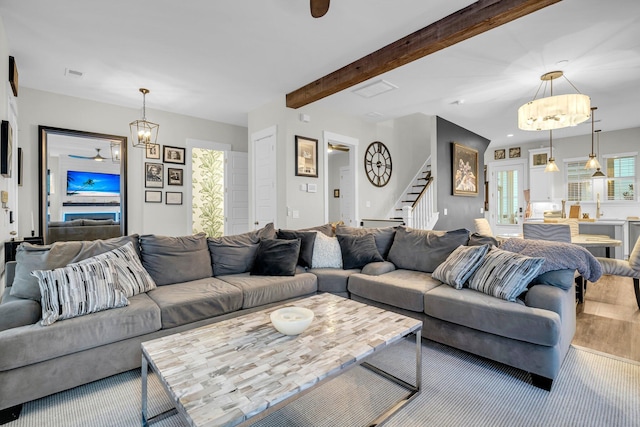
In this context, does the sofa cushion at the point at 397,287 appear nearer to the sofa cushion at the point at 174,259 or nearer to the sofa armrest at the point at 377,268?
the sofa armrest at the point at 377,268

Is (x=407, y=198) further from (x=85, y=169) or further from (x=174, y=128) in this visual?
(x=85, y=169)

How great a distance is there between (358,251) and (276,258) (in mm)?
896

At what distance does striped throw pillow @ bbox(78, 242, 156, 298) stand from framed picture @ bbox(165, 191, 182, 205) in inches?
114

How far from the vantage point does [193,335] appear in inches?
64.5

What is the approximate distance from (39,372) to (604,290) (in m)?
5.62

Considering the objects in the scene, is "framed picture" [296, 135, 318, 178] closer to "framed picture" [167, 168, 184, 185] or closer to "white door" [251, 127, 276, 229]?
"white door" [251, 127, 276, 229]

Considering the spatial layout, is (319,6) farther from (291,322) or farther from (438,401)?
(438,401)

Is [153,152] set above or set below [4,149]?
above

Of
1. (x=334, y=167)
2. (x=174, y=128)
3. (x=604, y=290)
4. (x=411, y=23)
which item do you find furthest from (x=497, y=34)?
(x=334, y=167)

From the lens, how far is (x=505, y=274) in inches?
88.0

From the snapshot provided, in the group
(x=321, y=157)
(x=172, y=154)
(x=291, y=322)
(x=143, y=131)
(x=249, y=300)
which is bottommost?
(x=249, y=300)

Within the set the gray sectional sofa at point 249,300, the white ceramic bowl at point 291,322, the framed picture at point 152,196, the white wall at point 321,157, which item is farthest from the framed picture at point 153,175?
the white ceramic bowl at point 291,322

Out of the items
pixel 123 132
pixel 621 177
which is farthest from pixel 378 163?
pixel 621 177

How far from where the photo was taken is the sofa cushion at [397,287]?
2.48 meters
